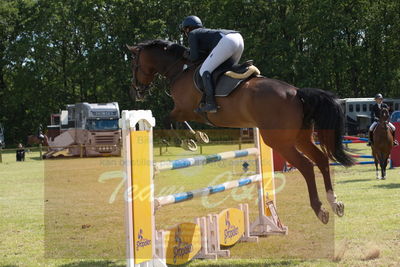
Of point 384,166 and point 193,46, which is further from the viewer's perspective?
point 384,166

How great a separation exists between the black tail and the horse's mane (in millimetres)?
1749

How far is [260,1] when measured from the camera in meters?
39.1

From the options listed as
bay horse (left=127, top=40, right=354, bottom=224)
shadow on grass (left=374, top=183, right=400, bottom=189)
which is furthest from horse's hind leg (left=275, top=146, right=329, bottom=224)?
shadow on grass (left=374, top=183, right=400, bottom=189)

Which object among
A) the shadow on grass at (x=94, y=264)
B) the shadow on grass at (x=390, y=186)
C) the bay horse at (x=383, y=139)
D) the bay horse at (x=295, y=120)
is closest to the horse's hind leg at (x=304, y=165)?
the bay horse at (x=295, y=120)

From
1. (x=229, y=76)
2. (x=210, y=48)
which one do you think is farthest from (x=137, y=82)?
(x=229, y=76)

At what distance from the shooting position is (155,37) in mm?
38781

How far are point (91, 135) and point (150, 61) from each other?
21293 millimetres

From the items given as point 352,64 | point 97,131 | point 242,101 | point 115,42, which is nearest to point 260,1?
point 352,64

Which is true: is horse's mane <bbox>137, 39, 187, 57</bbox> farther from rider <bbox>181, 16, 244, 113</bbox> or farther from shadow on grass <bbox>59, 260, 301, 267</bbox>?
shadow on grass <bbox>59, 260, 301, 267</bbox>

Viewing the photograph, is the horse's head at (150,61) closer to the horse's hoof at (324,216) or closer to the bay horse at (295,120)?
the bay horse at (295,120)

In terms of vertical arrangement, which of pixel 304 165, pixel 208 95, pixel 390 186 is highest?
pixel 208 95

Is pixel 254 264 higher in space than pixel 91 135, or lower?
lower

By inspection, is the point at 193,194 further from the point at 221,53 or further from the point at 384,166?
the point at 384,166

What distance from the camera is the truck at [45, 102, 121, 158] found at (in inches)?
1052
